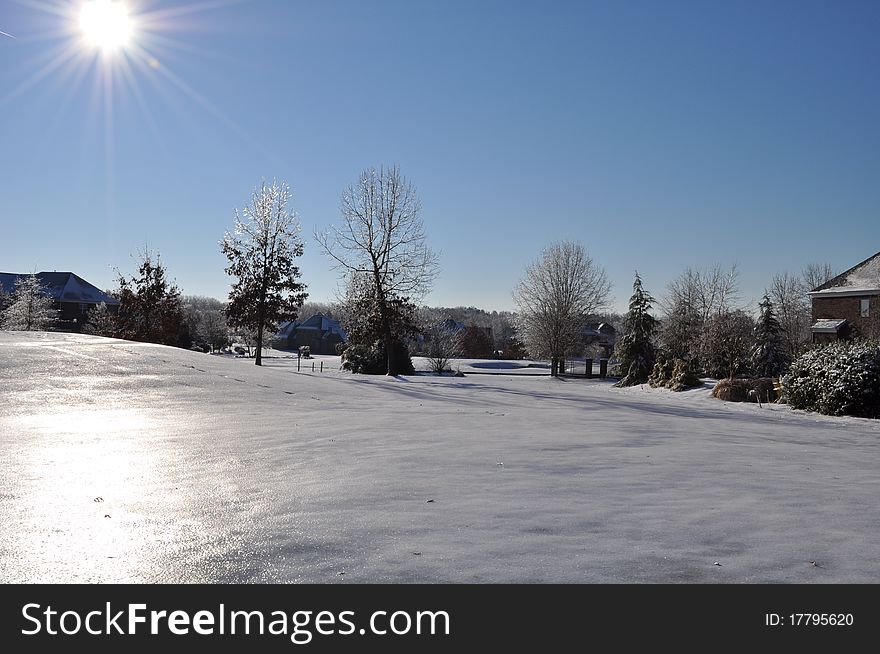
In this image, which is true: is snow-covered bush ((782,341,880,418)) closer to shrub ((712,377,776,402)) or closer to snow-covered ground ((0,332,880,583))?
shrub ((712,377,776,402))

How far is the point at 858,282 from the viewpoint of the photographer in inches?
1421

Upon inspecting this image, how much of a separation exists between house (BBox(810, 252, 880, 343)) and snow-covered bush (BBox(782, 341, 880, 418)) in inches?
703

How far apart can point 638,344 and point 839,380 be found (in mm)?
17961

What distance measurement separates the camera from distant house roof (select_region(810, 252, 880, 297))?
116ft

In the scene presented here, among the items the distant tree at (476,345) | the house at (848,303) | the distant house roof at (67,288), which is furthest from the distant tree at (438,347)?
the distant house roof at (67,288)

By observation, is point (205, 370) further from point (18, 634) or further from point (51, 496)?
point (18, 634)

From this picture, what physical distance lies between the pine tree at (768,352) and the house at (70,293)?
56807mm

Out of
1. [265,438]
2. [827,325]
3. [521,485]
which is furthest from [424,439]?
[827,325]

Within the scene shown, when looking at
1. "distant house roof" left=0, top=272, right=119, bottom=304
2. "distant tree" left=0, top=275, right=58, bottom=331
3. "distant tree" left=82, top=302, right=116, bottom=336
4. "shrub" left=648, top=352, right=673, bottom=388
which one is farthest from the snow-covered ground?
"distant house roof" left=0, top=272, right=119, bottom=304

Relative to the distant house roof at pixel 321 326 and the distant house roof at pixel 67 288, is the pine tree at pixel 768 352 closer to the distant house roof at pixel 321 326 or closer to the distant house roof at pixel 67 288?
the distant house roof at pixel 67 288

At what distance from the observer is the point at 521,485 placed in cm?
591

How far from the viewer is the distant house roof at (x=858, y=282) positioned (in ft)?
116

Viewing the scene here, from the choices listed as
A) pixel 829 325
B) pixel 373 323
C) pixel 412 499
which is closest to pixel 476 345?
pixel 829 325

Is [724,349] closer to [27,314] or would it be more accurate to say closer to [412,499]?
[412,499]
